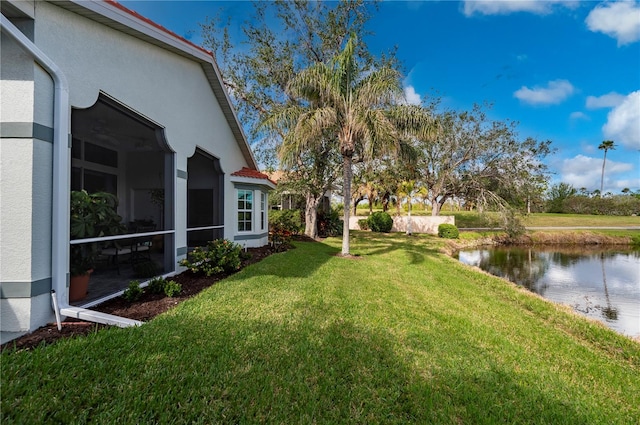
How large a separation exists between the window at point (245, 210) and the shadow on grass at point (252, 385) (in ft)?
22.3

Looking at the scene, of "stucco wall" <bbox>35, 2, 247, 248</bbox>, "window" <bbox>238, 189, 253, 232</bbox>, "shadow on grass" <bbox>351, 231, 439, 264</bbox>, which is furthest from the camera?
"shadow on grass" <bbox>351, 231, 439, 264</bbox>

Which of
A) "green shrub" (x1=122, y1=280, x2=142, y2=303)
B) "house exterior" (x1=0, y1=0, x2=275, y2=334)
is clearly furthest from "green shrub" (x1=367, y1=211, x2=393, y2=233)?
"green shrub" (x1=122, y1=280, x2=142, y2=303)

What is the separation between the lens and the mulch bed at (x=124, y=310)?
10.2 feet

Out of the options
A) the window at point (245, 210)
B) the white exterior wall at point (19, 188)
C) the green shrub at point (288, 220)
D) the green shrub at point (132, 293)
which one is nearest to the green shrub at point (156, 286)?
the green shrub at point (132, 293)

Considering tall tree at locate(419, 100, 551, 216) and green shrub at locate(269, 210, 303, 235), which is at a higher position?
tall tree at locate(419, 100, 551, 216)

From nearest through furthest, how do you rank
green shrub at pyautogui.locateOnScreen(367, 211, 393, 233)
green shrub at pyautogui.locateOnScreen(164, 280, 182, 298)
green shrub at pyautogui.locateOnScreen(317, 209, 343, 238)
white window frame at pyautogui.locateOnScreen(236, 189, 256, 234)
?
green shrub at pyautogui.locateOnScreen(164, 280, 182, 298) → white window frame at pyautogui.locateOnScreen(236, 189, 256, 234) → green shrub at pyautogui.locateOnScreen(317, 209, 343, 238) → green shrub at pyautogui.locateOnScreen(367, 211, 393, 233)

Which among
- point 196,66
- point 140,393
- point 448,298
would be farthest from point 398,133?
point 140,393

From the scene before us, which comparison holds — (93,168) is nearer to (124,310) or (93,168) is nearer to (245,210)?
(245,210)

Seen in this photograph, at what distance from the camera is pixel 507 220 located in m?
20.2

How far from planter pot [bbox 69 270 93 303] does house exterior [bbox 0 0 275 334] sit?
193 millimetres

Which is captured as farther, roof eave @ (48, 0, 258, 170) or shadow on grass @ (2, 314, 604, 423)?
roof eave @ (48, 0, 258, 170)

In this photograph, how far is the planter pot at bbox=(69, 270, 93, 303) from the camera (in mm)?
4273

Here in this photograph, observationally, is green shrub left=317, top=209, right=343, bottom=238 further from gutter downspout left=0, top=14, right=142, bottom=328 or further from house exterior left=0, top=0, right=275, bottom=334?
gutter downspout left=0, top=14, right=142, bottom=328

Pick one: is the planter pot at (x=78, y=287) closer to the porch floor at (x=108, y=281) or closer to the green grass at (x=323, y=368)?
the porch floor at (x=108, y=281)
